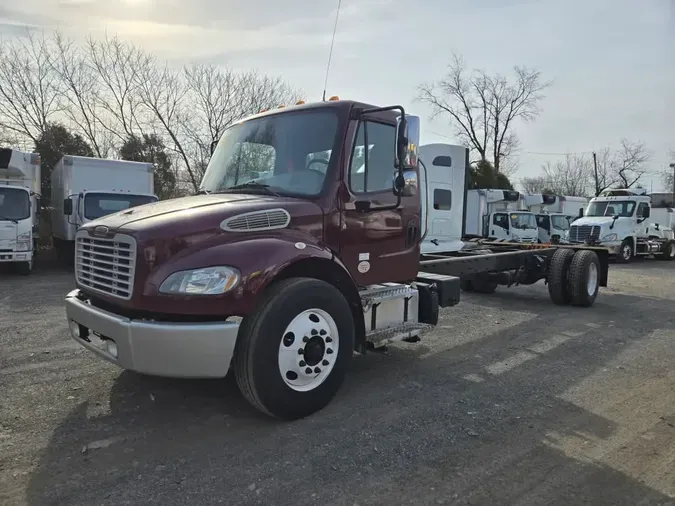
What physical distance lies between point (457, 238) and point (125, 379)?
566 centimetres

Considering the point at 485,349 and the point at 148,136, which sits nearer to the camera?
the point at 485,349

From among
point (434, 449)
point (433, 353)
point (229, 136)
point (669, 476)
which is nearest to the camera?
point (669, 476)

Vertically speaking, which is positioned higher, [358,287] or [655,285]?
[358,287]

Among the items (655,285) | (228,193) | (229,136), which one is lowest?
(655,285)

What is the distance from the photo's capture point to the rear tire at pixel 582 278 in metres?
9.27

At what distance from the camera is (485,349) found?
634 centimetres

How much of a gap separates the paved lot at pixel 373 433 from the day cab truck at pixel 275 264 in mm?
479

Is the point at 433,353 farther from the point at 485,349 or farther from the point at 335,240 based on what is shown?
the point at 335,240

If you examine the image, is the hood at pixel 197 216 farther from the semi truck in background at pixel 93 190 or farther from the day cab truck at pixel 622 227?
the day cab truck at pixel 622 227

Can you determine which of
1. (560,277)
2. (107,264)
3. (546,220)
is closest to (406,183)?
(107,264)

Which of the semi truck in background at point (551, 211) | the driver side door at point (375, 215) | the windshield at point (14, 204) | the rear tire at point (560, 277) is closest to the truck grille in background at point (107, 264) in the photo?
the driver side door at point (375, 215)

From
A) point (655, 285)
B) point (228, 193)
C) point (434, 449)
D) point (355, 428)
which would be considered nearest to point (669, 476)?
point (434, 449)

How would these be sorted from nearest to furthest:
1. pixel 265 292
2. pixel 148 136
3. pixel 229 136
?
pixel 265 292, pixel 229 136, pixel 148 136

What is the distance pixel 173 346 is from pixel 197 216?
95cm
